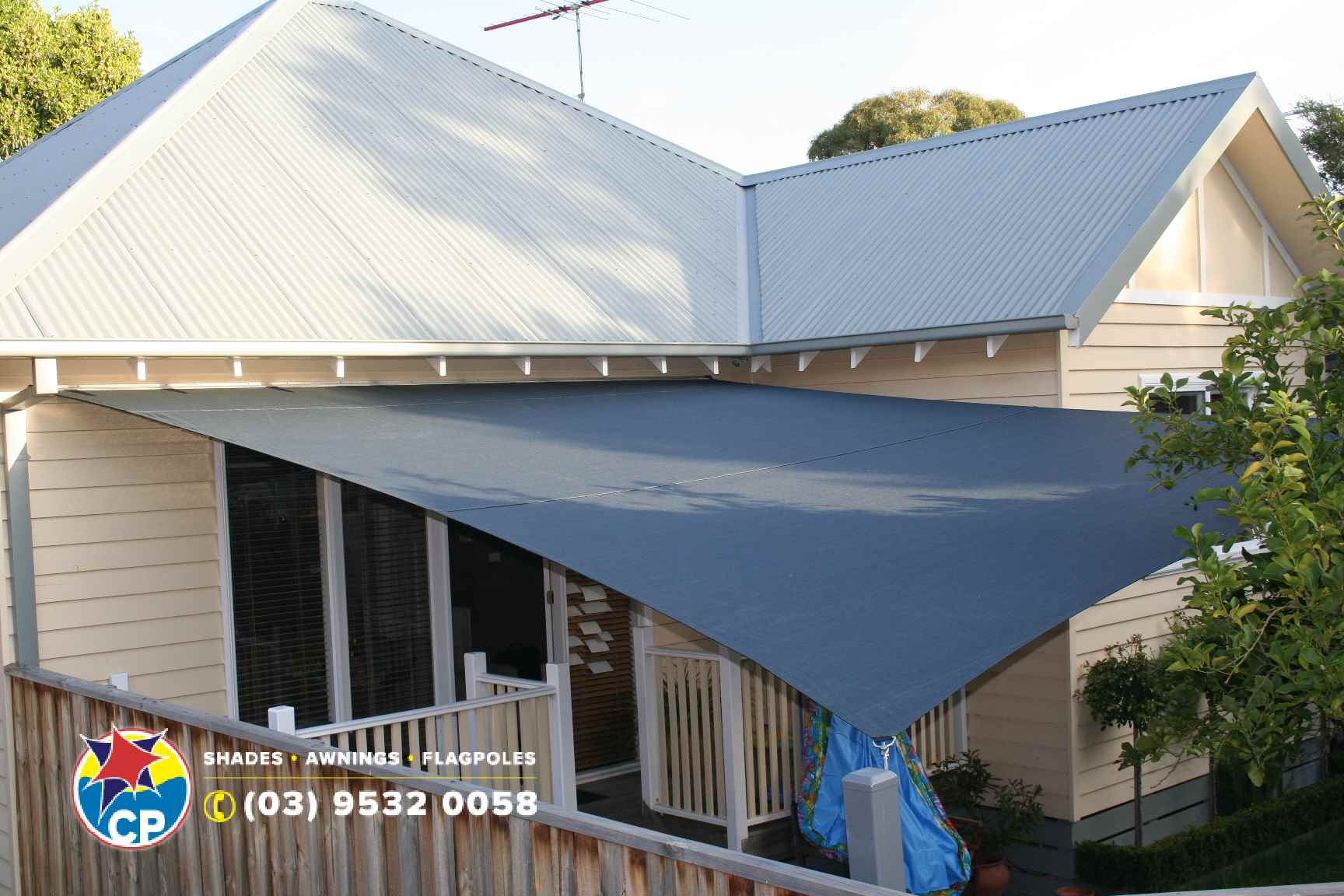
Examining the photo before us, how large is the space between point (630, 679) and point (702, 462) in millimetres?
3665

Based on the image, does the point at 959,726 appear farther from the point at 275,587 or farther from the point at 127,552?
the point at 127,552

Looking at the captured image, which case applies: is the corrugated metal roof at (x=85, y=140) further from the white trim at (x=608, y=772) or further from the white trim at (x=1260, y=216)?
the white trim at (x=1260, y=216)

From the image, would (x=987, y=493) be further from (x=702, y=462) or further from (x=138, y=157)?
(x=138, y=157)

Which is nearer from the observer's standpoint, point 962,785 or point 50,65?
point 962,785

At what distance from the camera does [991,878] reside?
30.3ft

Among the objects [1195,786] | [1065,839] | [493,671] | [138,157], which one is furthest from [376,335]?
[1195,786]

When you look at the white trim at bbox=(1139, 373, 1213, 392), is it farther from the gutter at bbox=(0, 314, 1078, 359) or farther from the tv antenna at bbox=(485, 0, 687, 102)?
the tv antenna at bbox=(485, 0, 687, 102)

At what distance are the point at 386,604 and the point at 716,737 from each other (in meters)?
2.51

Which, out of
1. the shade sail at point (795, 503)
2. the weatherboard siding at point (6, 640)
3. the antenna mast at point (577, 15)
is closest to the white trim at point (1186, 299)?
the shade sail at point (795, 503)

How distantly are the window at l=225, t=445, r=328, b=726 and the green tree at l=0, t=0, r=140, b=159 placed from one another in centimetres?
1999

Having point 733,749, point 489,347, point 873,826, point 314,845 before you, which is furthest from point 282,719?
point 489,347

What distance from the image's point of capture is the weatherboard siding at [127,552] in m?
7.61

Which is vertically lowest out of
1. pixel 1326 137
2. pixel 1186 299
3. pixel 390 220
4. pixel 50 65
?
pixel 1186 299

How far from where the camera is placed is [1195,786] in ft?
38.7
